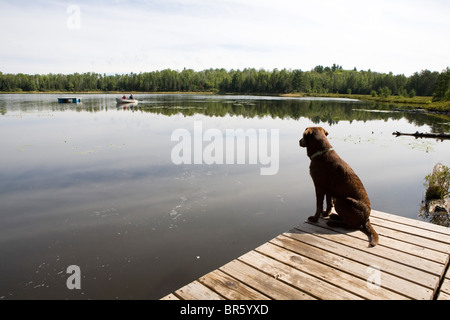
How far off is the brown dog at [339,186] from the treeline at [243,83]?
337ft

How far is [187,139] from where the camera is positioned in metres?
17.8

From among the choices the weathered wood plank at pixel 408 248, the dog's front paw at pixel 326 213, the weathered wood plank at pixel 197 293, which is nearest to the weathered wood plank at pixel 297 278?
the weathered wood plank at pixel 197 293

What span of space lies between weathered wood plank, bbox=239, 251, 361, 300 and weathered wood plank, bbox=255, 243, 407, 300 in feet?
0.17

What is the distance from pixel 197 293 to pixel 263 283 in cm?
80

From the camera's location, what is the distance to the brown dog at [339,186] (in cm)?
457

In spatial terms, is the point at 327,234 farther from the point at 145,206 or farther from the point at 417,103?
the point at 417,103

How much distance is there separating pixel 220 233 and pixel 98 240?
2688 mm

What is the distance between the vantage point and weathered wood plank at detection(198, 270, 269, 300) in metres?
3.10

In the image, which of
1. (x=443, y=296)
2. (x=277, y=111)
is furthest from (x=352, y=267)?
(x=277, y=111)

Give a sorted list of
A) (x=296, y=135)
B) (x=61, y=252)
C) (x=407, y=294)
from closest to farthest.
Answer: (x=407, y=294), (x=61, y=252), (x=296, y=135)

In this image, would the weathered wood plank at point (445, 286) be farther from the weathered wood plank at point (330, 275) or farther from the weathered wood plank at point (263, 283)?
the weathered wood plank at point (263, 283)

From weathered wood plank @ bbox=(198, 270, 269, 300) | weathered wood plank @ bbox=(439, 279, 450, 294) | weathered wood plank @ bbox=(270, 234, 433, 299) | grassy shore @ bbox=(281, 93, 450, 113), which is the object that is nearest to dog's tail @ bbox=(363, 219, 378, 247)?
weathered wood plank @ bbox=(270, 234, 433, 299)
